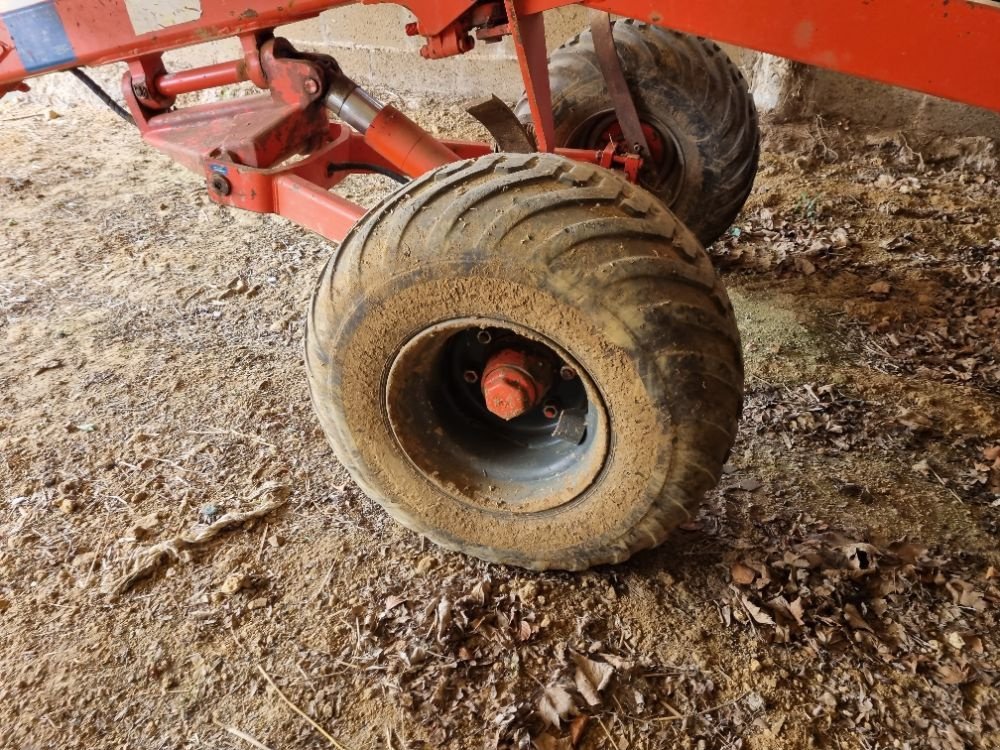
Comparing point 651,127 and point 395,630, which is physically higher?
point 651,127

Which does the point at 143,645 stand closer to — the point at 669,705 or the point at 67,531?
the point at 67,531

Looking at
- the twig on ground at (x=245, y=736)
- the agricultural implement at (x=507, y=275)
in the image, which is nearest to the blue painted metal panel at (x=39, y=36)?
the agricultural implement at (x=507, y=275)

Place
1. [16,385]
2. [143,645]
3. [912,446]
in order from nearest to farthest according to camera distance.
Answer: [143,645]
[912,446]
[16,385]

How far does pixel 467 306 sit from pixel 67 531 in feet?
5.18

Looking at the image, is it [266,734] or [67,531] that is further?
[67,531]

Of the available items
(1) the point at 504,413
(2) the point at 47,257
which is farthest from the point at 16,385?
(1) the point at 504,413

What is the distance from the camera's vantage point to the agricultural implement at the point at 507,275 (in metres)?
1.71

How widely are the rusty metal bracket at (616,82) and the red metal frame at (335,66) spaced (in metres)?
0.20

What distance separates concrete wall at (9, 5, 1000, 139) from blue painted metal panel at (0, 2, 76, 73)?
10.6 ft

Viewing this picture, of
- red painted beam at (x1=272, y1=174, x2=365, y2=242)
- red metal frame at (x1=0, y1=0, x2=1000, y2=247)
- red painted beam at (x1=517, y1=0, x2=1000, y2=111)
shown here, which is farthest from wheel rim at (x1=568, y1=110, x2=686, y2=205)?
red painted beam at (x1=272, y1=174, x2=365, y2=242)

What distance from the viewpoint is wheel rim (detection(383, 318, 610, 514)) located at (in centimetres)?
194

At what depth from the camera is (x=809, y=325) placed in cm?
324

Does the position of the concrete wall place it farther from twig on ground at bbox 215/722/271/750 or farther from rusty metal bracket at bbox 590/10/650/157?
twig on ground at bbox 215/722/271/750

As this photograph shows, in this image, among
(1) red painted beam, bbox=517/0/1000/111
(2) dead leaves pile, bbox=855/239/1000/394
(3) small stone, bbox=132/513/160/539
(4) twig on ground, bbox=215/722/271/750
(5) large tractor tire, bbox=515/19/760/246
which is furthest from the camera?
(5) large tractor tire, bbox=515/19/760/246
